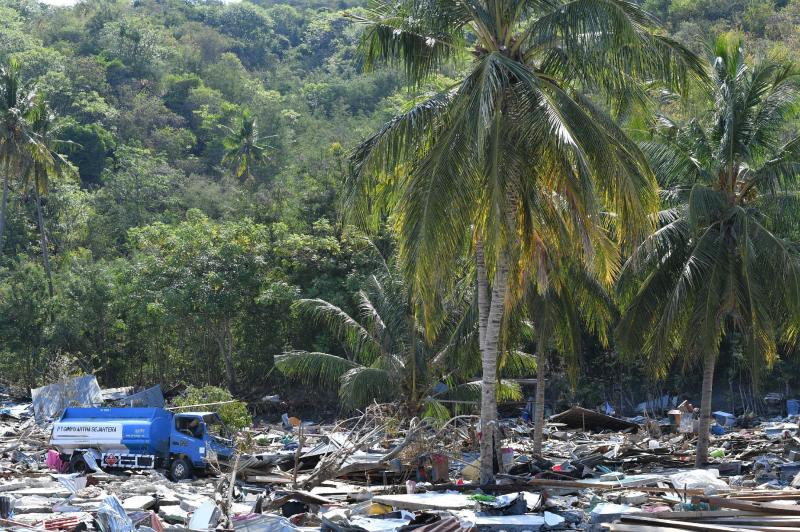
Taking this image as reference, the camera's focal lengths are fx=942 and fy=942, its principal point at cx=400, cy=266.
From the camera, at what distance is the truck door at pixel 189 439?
1991 cm

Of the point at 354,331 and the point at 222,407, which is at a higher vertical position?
the point at 354,331

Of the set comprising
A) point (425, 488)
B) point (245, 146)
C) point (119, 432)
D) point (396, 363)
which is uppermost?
point (245, 146)

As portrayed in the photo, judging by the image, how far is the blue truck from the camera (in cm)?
1988

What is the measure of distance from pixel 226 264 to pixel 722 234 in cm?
2210

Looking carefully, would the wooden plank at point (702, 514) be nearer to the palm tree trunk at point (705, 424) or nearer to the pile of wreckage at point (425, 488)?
the pile of wreckage at point (425, 488)

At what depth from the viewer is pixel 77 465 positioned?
2003cm

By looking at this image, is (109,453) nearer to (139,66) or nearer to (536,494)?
(536,494)

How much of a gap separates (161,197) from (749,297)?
40.5 meters

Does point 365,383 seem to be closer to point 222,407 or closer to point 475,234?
point 222,407

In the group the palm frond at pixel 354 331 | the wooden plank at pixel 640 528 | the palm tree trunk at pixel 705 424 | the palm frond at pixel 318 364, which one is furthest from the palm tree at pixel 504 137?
the palm frond at pixel 318 364

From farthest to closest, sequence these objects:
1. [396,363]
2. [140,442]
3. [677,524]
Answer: [396,363], [140,442], [677,524]

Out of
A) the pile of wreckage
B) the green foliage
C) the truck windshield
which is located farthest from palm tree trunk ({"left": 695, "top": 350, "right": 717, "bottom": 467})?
the green foliage

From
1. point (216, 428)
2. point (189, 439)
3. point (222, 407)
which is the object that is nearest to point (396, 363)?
point (222, 407)

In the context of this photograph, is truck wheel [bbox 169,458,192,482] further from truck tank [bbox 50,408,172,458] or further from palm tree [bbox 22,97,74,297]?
palm tree [bbox 22,97,74,297]
